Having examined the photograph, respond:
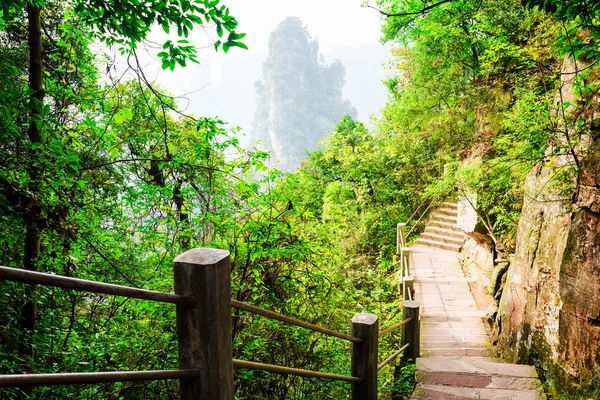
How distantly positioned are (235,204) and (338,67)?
3108 inches

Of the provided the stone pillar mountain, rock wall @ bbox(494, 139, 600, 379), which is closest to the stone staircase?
rock wall @ bbox(494, 139, 600, 379)

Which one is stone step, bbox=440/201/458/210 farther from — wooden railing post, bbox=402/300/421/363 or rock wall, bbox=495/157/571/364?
A: wooden railing post, bbox=402/300/421/363

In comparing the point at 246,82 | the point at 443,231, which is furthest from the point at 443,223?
the point at 246,82

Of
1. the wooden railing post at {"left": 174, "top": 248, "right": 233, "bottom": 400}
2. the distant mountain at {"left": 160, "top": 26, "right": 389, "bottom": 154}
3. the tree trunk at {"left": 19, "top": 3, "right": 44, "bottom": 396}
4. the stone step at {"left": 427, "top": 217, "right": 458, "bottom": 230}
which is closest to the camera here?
the wooden railing post at {"left": 174, "top": 248, "right": 233, "bottom": 400}

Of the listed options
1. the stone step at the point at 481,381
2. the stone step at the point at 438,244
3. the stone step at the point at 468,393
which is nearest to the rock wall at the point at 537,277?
the stone step at the point at 481,381

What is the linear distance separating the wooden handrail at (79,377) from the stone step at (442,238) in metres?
13.0

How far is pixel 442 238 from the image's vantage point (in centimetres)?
1342

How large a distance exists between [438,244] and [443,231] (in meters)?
0.68

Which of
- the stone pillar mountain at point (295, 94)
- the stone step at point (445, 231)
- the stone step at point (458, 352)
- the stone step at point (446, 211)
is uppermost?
the stone pillar mountain at point (295, 94)

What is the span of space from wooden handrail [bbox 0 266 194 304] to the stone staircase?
12.9 m

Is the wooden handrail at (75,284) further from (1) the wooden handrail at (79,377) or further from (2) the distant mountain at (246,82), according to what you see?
(2) the distant mountain at (246,82)

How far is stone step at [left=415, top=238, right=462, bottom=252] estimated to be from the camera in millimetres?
12755

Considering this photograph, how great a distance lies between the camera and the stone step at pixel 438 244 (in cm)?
1275

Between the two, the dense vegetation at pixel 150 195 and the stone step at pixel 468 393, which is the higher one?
the dense vegetation at pixel 150 195
